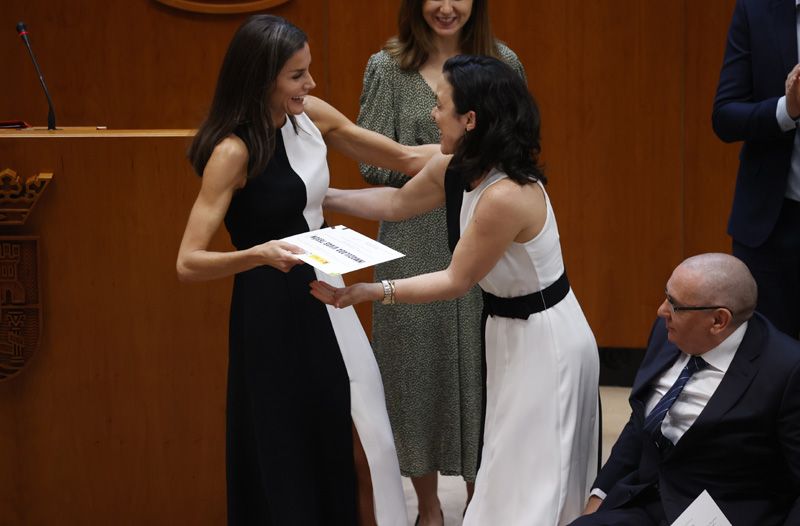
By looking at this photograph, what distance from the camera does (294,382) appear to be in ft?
11.1

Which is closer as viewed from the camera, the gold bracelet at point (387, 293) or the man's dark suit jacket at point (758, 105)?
the gold bracelet at point (387, 293)

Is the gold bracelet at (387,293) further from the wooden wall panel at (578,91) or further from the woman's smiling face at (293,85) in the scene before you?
the wooden wall panel at (578,91)

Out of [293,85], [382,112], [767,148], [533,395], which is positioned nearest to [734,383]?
[533,395]

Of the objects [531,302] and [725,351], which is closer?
[725,351]

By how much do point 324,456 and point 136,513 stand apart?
0.99 metres

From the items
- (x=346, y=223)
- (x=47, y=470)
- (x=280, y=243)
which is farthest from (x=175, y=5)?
(x=280, y=243)

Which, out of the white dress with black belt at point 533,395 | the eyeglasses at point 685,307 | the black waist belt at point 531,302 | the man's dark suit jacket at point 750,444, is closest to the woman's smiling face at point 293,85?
the white dress with black belt at point 533,395

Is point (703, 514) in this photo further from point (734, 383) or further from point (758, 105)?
point (758, 105)

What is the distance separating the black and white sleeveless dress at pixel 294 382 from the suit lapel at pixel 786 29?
1407 millimetres

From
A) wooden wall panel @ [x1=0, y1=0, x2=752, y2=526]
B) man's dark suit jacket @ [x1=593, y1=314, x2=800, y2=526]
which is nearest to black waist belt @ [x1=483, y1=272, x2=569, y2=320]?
man's dark suit jacket @ [x1=593, y1=314, x2=800, y2=526]

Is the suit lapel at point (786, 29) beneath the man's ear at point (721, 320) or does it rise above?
above

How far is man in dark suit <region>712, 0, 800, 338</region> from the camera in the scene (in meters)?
3.65

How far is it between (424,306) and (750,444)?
57.5 inches

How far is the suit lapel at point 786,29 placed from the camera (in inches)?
143
